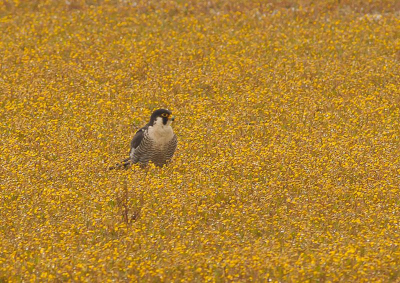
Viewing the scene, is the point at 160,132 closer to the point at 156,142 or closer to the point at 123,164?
the point at 156,142

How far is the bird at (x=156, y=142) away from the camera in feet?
40.5

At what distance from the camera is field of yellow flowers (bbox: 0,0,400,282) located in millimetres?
8562

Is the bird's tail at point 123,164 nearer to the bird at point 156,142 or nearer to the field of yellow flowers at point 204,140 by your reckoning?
the bird at point 156,142

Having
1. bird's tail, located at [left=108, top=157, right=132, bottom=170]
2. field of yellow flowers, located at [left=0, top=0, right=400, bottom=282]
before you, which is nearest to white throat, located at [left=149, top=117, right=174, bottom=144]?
field of yellow flowers, located at [left=0, top=0, right=400, bottom=282]

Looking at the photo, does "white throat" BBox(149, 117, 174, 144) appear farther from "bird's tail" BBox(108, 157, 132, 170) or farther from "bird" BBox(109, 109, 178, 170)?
"bird's tail" BBox(108, 157, 132, 170)

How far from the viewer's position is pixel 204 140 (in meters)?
14.0

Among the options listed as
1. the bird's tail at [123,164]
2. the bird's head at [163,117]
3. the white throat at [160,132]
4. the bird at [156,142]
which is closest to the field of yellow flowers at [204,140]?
the bird's tail at [123,164]

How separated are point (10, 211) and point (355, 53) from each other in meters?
12.8

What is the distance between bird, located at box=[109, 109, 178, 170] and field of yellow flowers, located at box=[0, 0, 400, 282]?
0.27 meters

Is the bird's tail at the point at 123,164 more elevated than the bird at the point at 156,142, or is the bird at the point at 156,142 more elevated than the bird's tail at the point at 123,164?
the bird at the point at 156,142

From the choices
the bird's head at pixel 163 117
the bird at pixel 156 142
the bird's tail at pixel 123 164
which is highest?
the bird's head at pixel 163 117

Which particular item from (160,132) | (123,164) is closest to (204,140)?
(160,132)

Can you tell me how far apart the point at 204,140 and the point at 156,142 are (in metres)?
1.83

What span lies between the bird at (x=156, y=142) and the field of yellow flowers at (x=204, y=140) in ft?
0.90
